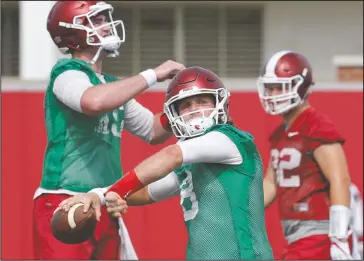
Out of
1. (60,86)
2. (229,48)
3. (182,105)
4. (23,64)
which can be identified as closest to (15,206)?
(23,64)

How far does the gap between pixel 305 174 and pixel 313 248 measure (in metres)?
0.43

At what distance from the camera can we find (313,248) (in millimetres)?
6086

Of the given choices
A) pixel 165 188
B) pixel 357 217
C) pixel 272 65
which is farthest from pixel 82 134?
pixel 357 217

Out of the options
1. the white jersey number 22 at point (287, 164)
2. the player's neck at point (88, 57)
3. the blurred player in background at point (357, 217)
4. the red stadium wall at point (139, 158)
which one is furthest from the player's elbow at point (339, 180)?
the red stadium wall at point (139, 158)

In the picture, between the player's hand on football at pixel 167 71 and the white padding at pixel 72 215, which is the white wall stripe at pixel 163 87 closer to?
the player's hand on football at pixel 167 71

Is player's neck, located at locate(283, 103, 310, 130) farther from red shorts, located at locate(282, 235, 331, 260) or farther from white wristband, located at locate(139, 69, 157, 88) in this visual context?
white wristband, located at locate(139, 69, 157, 88)

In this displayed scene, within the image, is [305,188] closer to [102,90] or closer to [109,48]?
[109,48]

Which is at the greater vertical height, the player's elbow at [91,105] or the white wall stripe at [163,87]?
the white wall stripe at [163,87]

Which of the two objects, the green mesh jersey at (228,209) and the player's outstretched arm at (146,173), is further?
the green mesh jersey at (228,209)

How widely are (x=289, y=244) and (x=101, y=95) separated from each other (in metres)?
1.93

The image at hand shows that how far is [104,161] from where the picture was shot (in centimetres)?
513

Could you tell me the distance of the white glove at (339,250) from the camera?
5.92 m

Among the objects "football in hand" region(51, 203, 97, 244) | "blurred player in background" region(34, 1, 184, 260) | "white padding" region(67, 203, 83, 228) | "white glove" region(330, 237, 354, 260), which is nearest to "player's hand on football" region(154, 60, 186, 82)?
"blurred player in background" region(34, 1, 184, 260)

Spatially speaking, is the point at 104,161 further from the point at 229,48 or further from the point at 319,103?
the point at 229,48
